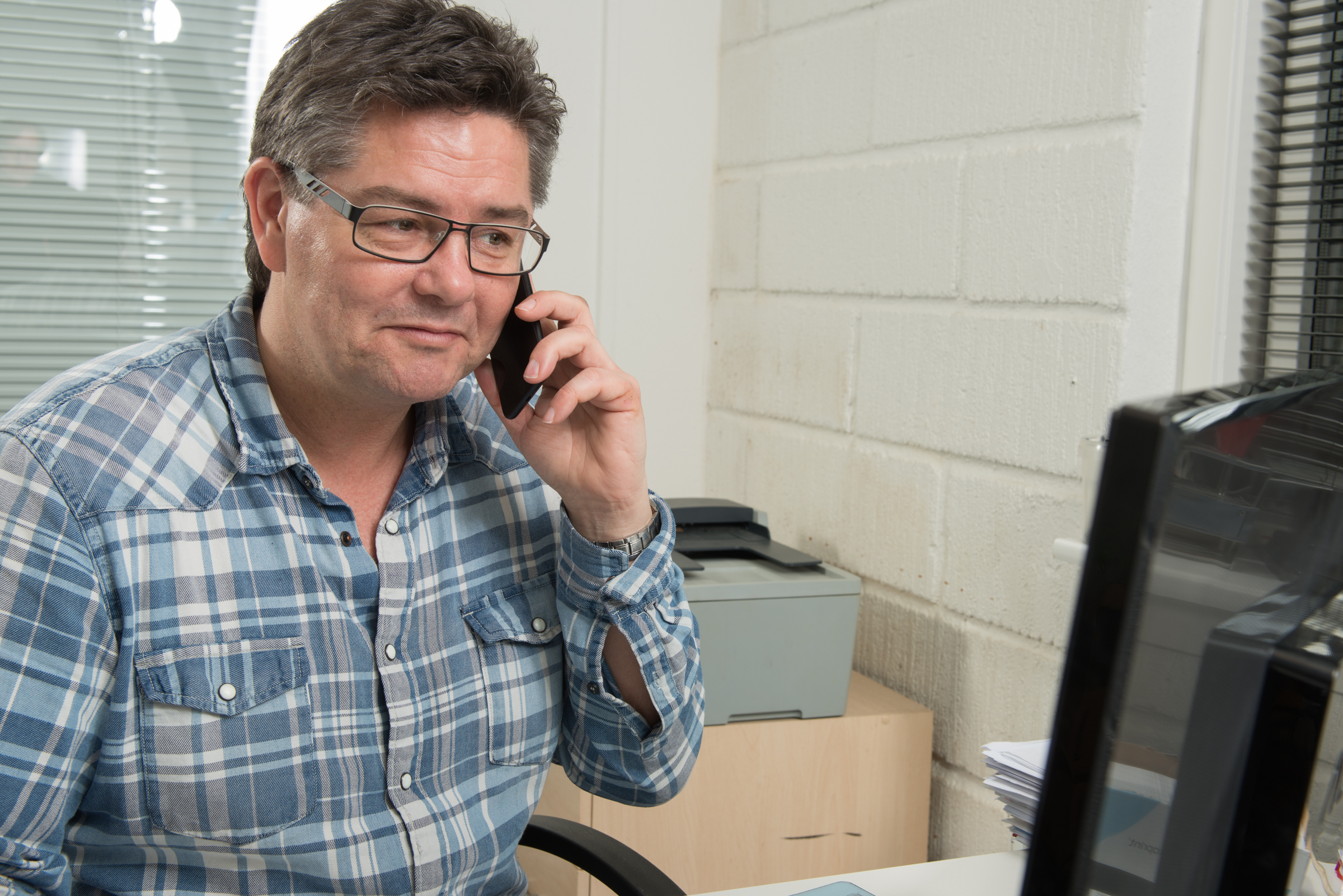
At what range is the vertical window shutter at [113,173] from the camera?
2.04 meters

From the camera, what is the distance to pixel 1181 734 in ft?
1.32

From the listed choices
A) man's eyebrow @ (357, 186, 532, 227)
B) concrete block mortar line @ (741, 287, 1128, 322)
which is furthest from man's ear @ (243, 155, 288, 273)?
concrete block mortar line @ (741, 287, 1128, 322)

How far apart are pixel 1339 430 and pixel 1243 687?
184 millimetres

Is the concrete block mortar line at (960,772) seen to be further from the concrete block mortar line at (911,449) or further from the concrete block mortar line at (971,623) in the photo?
the concrete block mortar line at (911,449)

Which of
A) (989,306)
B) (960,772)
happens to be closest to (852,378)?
(989,306)

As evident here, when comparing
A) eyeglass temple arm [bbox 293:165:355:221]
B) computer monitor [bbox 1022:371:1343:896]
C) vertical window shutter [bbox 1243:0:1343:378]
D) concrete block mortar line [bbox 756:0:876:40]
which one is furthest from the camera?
concrete block mortar line [bbox 756:0:876:40]

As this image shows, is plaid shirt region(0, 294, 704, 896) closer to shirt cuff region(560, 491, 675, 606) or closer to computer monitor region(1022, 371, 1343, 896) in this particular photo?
shirt cuff region(560, 491, 675, 606)

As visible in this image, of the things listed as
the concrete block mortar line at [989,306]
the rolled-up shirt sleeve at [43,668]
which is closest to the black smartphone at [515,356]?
the rolled-up shirt sleeve at [43,668]

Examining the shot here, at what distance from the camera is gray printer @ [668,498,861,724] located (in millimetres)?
1646

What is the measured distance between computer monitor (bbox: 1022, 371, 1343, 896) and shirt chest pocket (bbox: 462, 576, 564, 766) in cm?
87

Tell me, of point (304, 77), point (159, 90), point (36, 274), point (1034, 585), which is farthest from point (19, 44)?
point (1034, 585)

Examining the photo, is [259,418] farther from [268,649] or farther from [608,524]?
[608,524]

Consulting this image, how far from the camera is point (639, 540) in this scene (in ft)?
4.11

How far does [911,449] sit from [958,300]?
0.89 feet
